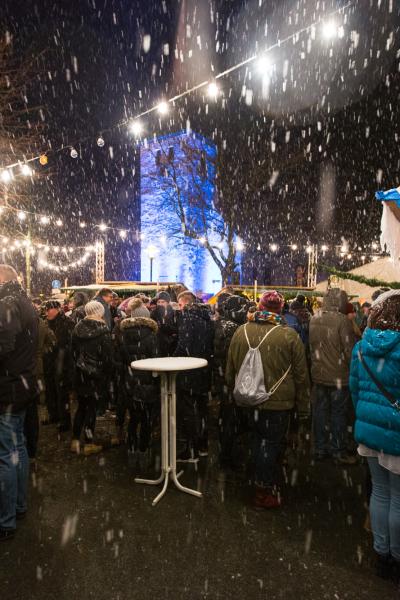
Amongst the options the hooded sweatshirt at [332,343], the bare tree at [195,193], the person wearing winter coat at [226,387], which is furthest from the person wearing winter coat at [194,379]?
the bare tree at [195,193]

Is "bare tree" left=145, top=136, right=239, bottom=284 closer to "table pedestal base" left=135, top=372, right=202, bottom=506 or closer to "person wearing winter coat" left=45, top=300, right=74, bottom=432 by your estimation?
"person wearing winter coat" left=45, top=300, right=74, bottom=432

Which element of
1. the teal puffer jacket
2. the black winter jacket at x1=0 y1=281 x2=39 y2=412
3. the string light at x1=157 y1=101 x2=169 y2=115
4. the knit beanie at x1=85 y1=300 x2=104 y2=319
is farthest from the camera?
the string light at x1=157 y1=101 x2=169 y2=115

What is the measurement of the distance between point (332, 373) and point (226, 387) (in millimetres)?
1384

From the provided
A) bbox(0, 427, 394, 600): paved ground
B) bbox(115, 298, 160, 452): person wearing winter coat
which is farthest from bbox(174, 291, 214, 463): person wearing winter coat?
bbox(0, 427, 394, 600): paved ground

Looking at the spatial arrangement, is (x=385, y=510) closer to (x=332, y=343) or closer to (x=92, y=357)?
(x=332, y=343)

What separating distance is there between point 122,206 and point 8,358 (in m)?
39.2

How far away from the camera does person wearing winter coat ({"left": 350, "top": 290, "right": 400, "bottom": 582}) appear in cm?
288

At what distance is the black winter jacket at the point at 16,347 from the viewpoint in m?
3.45

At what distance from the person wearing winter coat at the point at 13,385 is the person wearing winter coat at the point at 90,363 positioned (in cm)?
153

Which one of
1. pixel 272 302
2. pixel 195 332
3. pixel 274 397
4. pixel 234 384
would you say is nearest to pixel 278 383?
pixel 274 397

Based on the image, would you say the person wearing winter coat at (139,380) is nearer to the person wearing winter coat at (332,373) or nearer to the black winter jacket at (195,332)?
the black winter jacket at (195,332)

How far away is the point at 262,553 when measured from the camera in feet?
10.9

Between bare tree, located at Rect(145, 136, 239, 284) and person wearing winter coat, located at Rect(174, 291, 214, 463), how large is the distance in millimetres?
19536

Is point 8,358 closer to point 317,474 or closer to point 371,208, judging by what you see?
point 317,474
